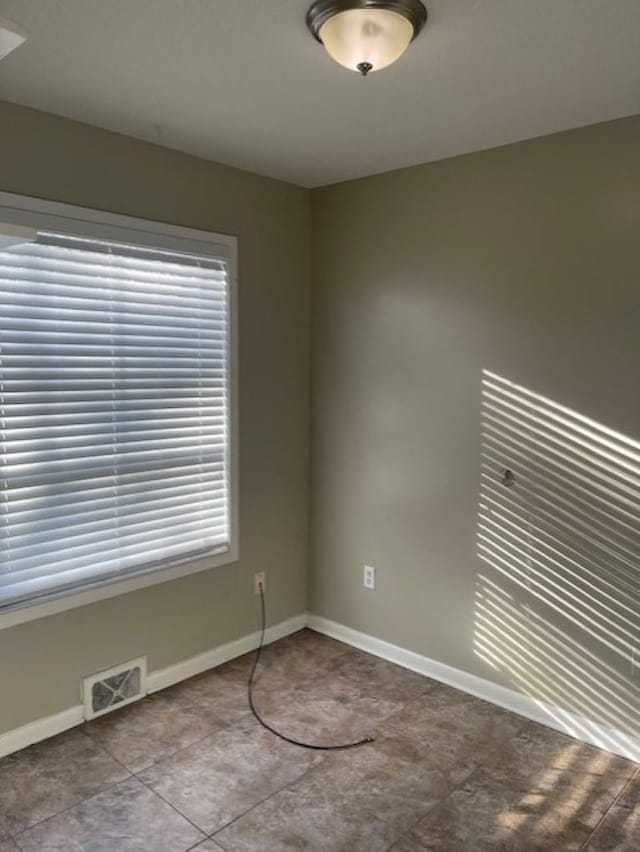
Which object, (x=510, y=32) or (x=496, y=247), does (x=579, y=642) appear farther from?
(x=510, y=32)

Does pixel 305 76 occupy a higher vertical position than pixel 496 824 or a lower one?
higher

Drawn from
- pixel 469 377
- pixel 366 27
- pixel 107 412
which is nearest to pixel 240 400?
pixel 107 412

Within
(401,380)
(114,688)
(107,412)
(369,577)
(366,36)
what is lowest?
(114,688)

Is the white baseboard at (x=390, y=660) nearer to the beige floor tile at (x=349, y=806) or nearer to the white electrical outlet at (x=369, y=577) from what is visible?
the white electrical outlet at (x=369, y=577)

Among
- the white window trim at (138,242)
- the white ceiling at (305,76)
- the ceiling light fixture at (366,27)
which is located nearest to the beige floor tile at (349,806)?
the white window trim at (138,242)

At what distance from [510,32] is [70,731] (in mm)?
2865

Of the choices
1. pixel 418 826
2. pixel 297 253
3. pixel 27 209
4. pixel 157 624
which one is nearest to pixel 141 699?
pixel 157 624

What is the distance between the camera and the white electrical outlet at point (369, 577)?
3.26m

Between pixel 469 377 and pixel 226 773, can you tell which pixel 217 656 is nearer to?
pixel 226 773

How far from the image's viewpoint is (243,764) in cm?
235

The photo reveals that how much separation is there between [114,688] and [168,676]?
0.28m

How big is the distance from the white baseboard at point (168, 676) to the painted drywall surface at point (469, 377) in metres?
0.29

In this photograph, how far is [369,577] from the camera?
10.8ft

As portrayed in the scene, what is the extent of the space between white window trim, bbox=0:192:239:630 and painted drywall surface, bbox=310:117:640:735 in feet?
1.84
